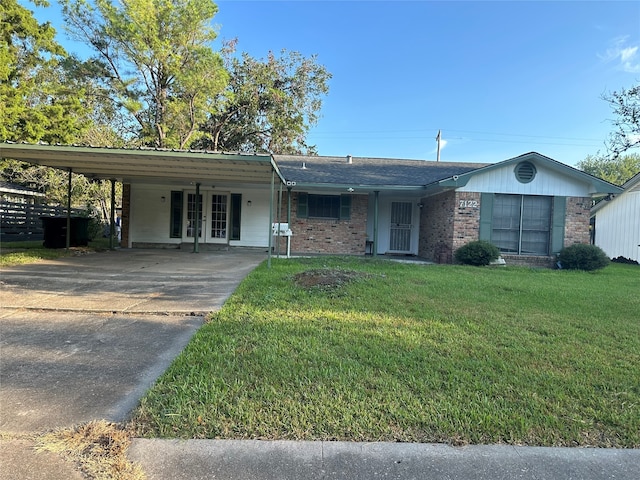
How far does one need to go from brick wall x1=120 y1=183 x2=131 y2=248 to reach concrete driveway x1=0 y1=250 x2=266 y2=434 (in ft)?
19.2

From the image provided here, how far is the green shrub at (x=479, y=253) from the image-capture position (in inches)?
446

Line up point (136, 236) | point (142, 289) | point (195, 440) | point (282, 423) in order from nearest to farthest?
point (195, 440) → point (282, 423) → point (142, 289) → point (136, 236)

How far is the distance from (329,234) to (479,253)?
16.8 ft

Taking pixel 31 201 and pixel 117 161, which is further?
pixel 31 201

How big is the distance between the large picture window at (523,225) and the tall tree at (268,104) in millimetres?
16475

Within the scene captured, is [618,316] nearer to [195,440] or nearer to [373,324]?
[373,324]

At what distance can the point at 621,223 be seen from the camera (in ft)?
56.7

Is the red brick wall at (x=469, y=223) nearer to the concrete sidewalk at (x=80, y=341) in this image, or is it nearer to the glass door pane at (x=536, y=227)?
the glass door pane at (x=536, y=227)

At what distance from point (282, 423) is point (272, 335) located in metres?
1.78

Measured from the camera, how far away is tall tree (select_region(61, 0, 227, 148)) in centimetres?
1908

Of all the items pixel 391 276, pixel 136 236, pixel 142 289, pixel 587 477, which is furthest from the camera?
pixel 136 236

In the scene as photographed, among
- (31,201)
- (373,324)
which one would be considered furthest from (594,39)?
(31,201)

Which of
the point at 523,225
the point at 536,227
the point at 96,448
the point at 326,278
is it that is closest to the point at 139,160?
Result: the point at 326,278

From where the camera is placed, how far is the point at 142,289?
23.2 feet
